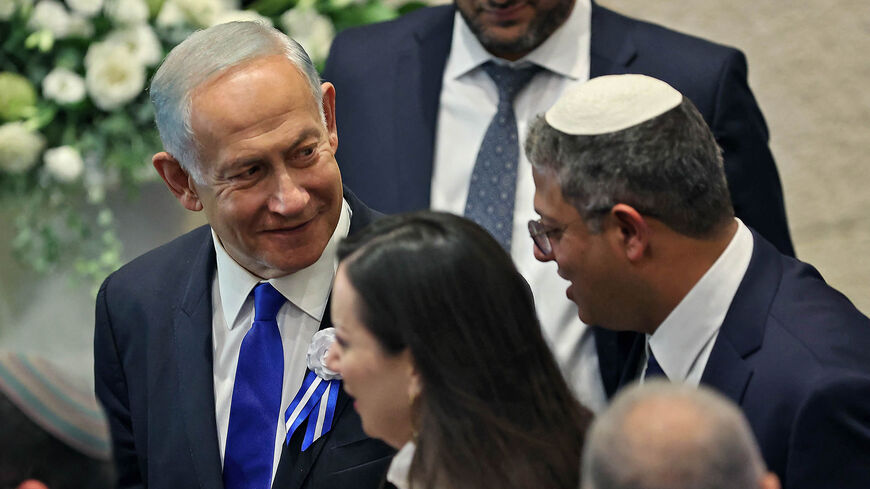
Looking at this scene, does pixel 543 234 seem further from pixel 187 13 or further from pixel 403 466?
pixel 187 13

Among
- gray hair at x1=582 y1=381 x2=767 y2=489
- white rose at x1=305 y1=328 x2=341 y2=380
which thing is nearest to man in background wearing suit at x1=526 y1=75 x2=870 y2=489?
white rose at x1=305 y1=328 x2=341 y2=380

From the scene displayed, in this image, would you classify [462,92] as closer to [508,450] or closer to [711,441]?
[508,450]

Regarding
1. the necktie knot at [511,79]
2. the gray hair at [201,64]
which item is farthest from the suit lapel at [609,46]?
the gray hair at [201,64]

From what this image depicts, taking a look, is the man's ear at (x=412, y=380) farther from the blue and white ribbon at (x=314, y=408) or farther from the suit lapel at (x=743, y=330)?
the suit lapel at (x=743, y=330)

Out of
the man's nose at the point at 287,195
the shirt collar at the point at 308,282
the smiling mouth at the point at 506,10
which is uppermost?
the man's nose at the point at 287,195

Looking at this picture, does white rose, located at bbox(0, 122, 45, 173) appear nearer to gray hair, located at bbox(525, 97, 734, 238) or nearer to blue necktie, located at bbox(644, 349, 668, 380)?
gray hair, located at bbox(525, 97, 734, 238)

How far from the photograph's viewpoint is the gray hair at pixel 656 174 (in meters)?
2.33

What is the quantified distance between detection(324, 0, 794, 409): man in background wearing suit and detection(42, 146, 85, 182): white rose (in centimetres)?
77

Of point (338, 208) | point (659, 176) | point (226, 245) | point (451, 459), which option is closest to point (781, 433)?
point (659, 176)

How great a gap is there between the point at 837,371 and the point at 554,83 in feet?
4.35

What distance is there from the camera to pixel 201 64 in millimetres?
2236

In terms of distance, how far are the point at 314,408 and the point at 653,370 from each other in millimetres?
688

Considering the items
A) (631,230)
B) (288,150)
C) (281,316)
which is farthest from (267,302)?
(631,230)

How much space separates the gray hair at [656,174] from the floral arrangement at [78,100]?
156 centimetres
